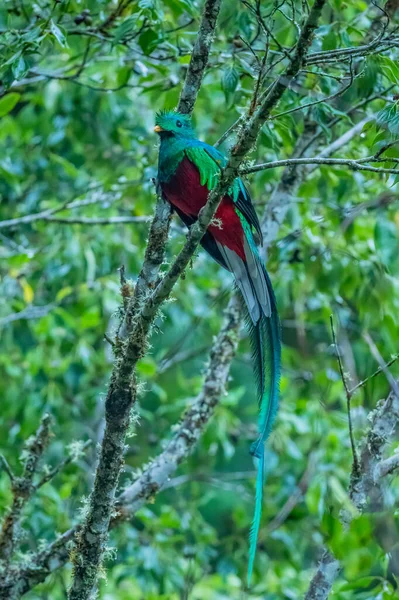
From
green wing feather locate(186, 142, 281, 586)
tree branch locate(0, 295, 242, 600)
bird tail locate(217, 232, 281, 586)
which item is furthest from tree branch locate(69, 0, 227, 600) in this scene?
bird tail locate(217, 232, 281, 586)

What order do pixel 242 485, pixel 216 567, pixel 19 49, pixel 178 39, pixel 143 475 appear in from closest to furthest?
pixel 19 49, pixel 143 475, pixel 178 39, pixel 216 567, pixel 242 485

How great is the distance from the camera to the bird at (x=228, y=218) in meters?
2.36

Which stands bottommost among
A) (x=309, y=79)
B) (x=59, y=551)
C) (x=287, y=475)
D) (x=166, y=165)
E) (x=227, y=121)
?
(x=59, y=551)

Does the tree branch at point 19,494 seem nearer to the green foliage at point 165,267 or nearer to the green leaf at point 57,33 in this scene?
the green foliage at point 165,267

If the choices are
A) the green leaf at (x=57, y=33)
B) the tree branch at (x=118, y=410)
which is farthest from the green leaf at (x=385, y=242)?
the green leaf at (x=57, y=33)

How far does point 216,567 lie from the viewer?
410cm

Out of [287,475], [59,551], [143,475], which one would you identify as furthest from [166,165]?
[287,475]

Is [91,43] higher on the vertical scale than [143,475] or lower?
higher

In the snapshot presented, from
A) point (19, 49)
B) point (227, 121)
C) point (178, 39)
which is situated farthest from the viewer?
point (227, 121)

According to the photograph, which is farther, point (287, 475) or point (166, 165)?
point (287, 475)

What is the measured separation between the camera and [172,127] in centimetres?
256

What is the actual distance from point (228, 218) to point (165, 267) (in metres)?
1.14

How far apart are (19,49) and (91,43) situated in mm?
853

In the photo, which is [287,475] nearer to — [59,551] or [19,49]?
[59,551]
